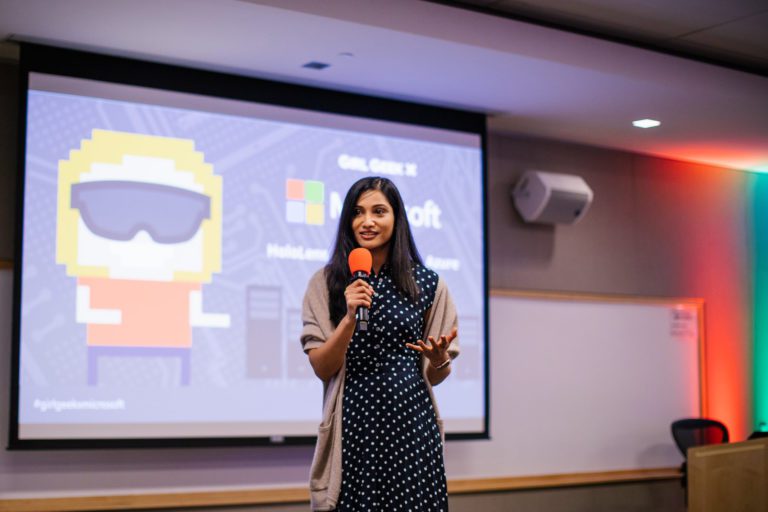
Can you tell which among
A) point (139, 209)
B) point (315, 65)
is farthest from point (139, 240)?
point (315, 65)

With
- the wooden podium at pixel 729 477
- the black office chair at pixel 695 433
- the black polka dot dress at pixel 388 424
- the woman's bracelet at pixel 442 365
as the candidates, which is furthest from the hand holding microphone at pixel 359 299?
the black office chair at pixel 695 433

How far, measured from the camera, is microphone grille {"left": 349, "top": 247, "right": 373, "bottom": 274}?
254 cm

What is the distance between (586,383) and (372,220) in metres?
4.24

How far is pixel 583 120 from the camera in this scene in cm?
604

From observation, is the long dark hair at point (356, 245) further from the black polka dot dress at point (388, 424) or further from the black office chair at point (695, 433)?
the black office chair at point (695, 433)

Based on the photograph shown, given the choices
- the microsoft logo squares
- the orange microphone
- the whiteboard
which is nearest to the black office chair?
the whiteboard

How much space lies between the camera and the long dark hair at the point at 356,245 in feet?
8.55

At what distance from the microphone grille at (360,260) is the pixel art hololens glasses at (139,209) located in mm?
2539

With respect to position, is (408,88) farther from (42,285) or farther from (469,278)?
(42,285)

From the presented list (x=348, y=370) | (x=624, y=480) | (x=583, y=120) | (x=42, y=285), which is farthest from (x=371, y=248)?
(x=624, y=480)

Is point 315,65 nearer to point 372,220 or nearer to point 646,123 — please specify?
point 646,123

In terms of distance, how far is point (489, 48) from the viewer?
4727 mm

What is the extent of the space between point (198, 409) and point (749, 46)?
133 inches

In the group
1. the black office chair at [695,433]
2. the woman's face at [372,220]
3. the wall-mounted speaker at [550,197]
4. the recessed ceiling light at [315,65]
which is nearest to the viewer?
the woman's face at [372,220]
